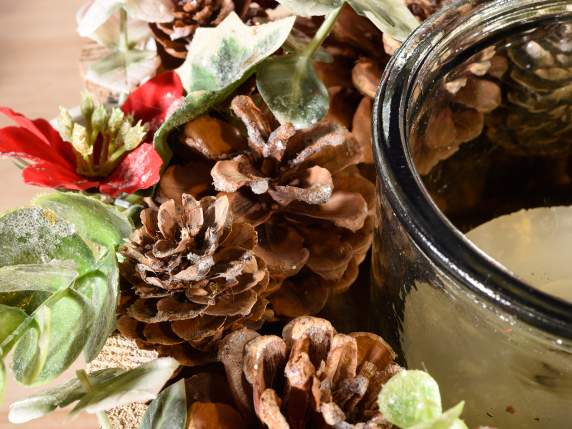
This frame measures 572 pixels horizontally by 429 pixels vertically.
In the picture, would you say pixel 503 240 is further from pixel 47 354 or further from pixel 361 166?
pixel 47 354

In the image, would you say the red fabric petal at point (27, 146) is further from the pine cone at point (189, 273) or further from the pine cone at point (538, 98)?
the pine cone at point (538, 98)

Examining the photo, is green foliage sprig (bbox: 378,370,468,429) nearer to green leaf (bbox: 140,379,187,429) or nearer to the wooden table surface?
green leaf (bbox: 140,379,187,429)

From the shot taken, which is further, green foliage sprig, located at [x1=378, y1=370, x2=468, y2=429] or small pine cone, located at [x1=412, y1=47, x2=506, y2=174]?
small pine cone, located at [x1=412, y1=47, x2=506, y2=174]

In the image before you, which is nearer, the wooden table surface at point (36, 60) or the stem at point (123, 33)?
the stem at point (123, 33)

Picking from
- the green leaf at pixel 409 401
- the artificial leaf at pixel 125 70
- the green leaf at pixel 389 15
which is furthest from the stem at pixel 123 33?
the green leaf at pixel 409 401

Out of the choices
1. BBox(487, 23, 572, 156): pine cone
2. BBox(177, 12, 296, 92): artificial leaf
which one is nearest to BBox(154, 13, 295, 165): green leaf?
BBox(177, 12, 296, 92): artificial leaf

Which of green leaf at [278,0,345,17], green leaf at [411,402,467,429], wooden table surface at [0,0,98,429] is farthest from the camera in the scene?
wooden table surface at [0,0,98,429]

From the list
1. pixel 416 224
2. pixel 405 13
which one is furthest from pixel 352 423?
pixel 405 13
